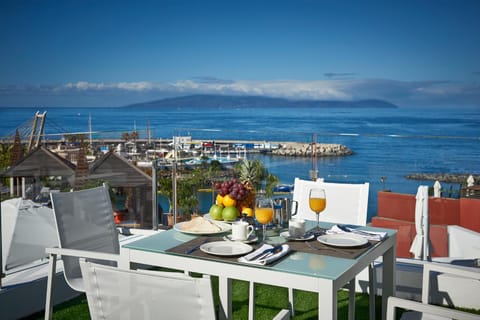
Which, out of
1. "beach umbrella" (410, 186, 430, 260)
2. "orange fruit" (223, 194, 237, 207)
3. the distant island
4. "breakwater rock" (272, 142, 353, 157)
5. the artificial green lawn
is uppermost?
the distant island

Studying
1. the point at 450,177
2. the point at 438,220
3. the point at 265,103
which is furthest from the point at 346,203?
the point at 265,103

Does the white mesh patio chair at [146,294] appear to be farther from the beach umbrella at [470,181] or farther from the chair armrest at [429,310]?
the beach umbrella at [470,181]

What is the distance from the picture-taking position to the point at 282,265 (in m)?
1.56

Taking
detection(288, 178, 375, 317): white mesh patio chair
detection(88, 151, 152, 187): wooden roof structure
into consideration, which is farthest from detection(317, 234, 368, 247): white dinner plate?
detection(88, 151, 152, 187): wooden roof structure

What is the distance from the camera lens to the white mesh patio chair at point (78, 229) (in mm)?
2221

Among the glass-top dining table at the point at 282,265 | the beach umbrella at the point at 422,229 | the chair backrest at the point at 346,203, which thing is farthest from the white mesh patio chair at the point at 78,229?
the beach umbrella at the point at 422,229

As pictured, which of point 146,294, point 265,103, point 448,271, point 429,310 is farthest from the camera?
point 265,103

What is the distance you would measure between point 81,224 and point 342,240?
1.24 meters

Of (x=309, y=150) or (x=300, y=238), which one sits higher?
(x=309, y=150)

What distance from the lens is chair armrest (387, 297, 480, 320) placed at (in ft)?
3.86

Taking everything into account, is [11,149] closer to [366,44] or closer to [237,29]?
[237,29]

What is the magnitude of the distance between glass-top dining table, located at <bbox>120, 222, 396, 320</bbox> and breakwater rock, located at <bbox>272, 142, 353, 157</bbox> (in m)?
2.12

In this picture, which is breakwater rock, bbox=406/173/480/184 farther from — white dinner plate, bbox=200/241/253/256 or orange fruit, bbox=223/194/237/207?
white dinner plate, bbox=200/241/253/256

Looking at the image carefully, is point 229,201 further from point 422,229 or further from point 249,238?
point 422,229
